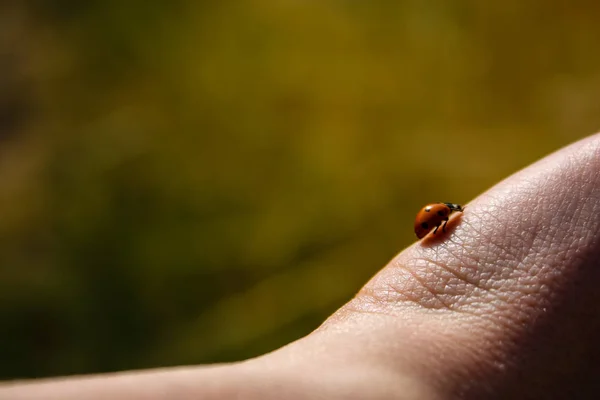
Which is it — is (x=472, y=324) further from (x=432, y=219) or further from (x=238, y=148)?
(x=238, y=148)

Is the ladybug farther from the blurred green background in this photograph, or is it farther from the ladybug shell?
the blurred green background

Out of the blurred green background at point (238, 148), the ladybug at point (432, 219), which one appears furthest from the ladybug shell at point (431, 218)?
the blurred green background at point (238, 148)

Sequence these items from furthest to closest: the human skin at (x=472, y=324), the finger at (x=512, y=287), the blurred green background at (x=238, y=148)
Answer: the blurred green background at (x=238, y=148)
the finger at (x=512, y=287)
the human skin at (x=472, y=324)

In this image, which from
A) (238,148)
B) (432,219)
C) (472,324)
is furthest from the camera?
(238,148)

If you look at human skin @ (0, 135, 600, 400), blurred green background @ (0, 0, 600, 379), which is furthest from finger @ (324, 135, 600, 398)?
blurred green background @ (0, 0, 600, 379)

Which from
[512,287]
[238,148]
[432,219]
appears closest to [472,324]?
[512,287]

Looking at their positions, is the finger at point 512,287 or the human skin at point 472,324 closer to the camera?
the human skin at point 472,324

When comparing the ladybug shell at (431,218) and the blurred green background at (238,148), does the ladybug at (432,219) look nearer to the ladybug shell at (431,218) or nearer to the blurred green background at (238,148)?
the ladybug shell at (431,218)
